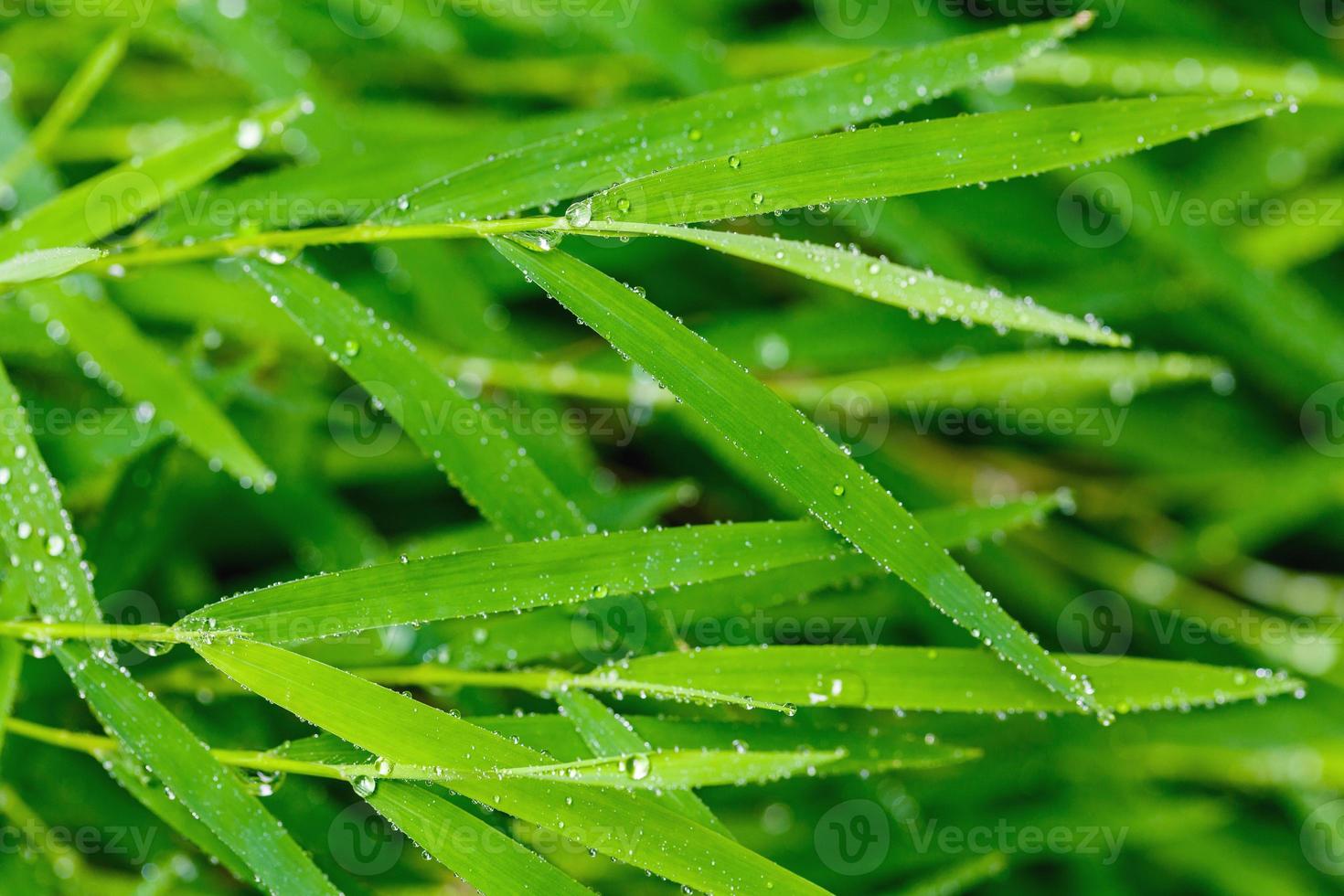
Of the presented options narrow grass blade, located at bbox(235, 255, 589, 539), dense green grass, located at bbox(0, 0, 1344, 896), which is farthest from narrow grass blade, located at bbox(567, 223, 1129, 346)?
narrow grass blade, located at bbox(235, 255, 589, 539)

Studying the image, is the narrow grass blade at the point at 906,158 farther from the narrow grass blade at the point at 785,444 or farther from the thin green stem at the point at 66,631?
the thin green stem at the point at 66,631

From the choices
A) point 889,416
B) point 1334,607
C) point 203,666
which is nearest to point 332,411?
point 203,666

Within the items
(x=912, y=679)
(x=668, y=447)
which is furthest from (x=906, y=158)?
(x=668, y=447)

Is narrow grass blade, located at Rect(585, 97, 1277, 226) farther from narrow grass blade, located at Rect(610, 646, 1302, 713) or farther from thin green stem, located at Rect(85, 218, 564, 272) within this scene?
narrow grass blade, located at Rect(610, 646, 1302, 713)

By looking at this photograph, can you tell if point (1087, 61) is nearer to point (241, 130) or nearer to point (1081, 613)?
point (1081, 613)

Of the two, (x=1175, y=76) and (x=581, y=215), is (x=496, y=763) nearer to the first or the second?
(x=581, y=215)

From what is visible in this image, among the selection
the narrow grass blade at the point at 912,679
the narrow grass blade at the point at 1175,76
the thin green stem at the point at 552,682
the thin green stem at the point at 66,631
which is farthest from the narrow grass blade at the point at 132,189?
the narrow grass blade at the point at 1175,76
